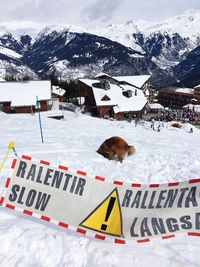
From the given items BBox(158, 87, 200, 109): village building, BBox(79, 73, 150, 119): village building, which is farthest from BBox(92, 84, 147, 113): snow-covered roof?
BBox(158, 87, 200, 109): village building

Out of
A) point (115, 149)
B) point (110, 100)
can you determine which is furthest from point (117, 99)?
point (115, 149)

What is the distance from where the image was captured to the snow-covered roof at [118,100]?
204 ft

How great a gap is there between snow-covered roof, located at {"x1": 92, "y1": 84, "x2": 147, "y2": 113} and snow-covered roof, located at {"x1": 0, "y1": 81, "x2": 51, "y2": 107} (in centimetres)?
1051

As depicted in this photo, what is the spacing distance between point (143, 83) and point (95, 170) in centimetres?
7750

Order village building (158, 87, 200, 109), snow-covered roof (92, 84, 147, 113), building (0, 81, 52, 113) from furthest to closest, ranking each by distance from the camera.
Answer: village building (158, 87, 200, 109), snow-covered roof (92, 84, 147, 113), building (0, 81, 52, 113)

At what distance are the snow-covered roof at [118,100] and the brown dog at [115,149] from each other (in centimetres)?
4671

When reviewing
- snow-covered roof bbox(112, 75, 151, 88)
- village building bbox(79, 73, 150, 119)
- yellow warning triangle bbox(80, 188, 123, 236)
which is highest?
snow-covered roof bbox(112, 75, 151, 88)

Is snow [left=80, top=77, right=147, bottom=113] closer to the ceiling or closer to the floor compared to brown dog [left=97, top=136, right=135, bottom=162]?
closer to the ceiling

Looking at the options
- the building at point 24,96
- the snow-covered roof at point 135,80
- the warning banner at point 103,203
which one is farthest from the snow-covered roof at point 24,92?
the warning banner at point 103,203

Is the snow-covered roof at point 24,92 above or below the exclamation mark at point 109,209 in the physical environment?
above

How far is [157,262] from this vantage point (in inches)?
236

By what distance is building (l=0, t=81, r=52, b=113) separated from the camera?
5734 centimetres

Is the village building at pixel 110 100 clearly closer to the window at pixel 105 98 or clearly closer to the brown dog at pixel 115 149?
the window at pixel 105 98

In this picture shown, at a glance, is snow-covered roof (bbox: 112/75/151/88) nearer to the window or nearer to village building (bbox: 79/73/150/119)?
village building (bbox: 79/73/150/119)
